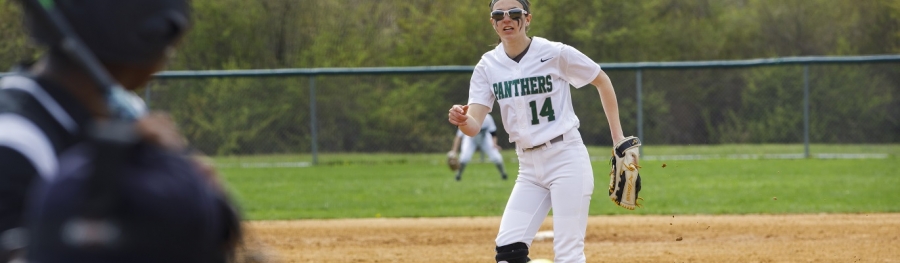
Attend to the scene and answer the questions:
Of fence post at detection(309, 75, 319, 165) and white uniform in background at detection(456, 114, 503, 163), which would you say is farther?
fence post at detection(309, 75, 319, 165)

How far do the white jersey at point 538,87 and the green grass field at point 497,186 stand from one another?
6.47 meters

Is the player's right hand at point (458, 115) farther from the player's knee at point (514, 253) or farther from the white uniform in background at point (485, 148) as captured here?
the white uniform in background at point (485, 148)

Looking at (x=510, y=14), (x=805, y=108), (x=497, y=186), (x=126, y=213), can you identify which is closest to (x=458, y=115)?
(x=510, y=14)

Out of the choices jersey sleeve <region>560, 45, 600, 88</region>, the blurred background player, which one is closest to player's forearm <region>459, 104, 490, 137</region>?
jersey sleeve <region>560, 45, 600, 88</region>

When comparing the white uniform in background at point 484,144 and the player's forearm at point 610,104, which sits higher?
the player's forearm at point 610,104

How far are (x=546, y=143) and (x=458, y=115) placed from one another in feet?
1.50

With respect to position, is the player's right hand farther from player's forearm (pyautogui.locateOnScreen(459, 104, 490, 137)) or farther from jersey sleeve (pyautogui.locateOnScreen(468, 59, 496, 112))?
jersey sleeve (pyautogui.locateOnScreen(468, 59, 496, 112))

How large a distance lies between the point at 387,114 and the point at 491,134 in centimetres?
417

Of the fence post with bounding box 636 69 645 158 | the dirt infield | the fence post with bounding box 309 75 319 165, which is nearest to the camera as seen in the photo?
the dirt infield

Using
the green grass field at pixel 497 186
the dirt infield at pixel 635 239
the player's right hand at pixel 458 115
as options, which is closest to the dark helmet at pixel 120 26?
the player's right hand at pixel 458 115

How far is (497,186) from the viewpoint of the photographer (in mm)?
15031

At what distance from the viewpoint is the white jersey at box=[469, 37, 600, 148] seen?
16.8 ft

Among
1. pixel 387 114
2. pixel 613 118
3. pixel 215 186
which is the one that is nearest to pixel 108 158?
pixel 215 186

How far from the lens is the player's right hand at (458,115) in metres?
5.04
